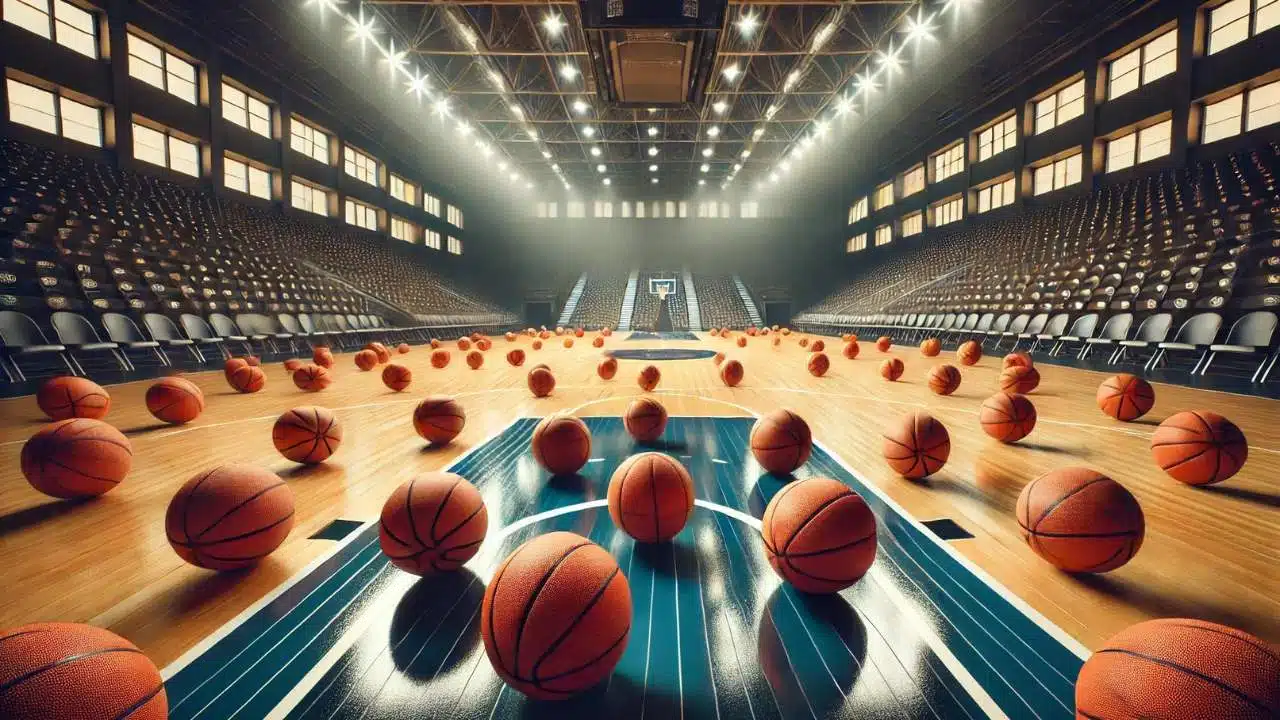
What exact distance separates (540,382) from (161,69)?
12237 millimetres

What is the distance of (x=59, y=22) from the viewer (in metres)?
9.17

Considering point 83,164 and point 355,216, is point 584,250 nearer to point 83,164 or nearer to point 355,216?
point 355,216

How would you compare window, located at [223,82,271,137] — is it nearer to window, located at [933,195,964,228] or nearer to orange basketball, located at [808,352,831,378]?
orange basketball, located at [808,352,831,378]

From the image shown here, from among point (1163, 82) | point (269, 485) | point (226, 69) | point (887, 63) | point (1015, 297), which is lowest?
point (269, 485)

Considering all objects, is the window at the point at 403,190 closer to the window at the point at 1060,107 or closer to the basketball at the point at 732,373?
the basketball at the point at 732,373

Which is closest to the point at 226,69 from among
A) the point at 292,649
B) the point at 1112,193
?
the point at 292,649

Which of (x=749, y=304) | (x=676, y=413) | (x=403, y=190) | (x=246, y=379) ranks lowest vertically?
(x=676, y=413)

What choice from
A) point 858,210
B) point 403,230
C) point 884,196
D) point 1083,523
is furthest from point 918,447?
point 858,210

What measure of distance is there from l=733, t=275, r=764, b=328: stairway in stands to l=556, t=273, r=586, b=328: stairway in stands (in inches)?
326

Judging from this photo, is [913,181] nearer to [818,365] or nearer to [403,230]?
[818,365]

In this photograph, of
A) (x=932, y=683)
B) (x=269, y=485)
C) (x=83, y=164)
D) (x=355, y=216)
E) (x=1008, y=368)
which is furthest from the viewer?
(x=355, y=216)

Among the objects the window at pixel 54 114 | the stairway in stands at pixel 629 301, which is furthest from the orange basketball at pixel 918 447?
the stairway in stands at pixel 629 301

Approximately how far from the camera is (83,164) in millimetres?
9172

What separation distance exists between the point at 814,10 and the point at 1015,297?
28.4 ft
